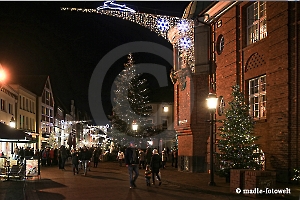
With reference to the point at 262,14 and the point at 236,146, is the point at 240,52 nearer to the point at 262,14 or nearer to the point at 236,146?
the point at 262,14

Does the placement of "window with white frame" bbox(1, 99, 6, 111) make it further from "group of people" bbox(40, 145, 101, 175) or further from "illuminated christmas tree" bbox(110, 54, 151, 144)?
"illuminated christmas tree" bbox(110, 54, 151, 144)

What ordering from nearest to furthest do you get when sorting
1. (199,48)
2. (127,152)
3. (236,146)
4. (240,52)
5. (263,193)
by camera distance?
1. (263,193)
2. (127,152)
3. (236,146)
4. (240,52)
5. (199,48)

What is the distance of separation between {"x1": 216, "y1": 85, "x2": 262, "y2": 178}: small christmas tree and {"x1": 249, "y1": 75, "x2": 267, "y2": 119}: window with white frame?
1743mm

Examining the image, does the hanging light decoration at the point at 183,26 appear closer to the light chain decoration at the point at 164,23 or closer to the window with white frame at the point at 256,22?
the light chain decoration at the point at 164,23

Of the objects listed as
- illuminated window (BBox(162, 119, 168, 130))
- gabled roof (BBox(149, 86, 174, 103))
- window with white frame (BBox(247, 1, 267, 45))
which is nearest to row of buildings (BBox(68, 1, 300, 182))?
window with white frame (BBox(247, 1, 267, 45))

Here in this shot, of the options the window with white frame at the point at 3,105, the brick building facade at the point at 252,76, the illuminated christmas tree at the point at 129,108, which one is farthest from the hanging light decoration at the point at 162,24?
the illuminated christmas tree at the point at 129,108

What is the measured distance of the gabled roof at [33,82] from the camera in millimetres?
60219

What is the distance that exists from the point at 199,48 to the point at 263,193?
13019 mm

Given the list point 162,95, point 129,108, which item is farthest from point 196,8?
point 162,95

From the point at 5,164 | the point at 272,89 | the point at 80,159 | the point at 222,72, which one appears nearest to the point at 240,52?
the point at 222,72

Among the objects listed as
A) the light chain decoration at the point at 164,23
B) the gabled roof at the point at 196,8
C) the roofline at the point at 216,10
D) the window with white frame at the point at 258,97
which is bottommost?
the window with white frame at the point at 258,97

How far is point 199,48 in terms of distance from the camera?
83.1 feet

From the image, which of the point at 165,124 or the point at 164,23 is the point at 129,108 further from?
the point at 164,23

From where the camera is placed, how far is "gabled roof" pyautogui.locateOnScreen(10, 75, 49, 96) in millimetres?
60219
